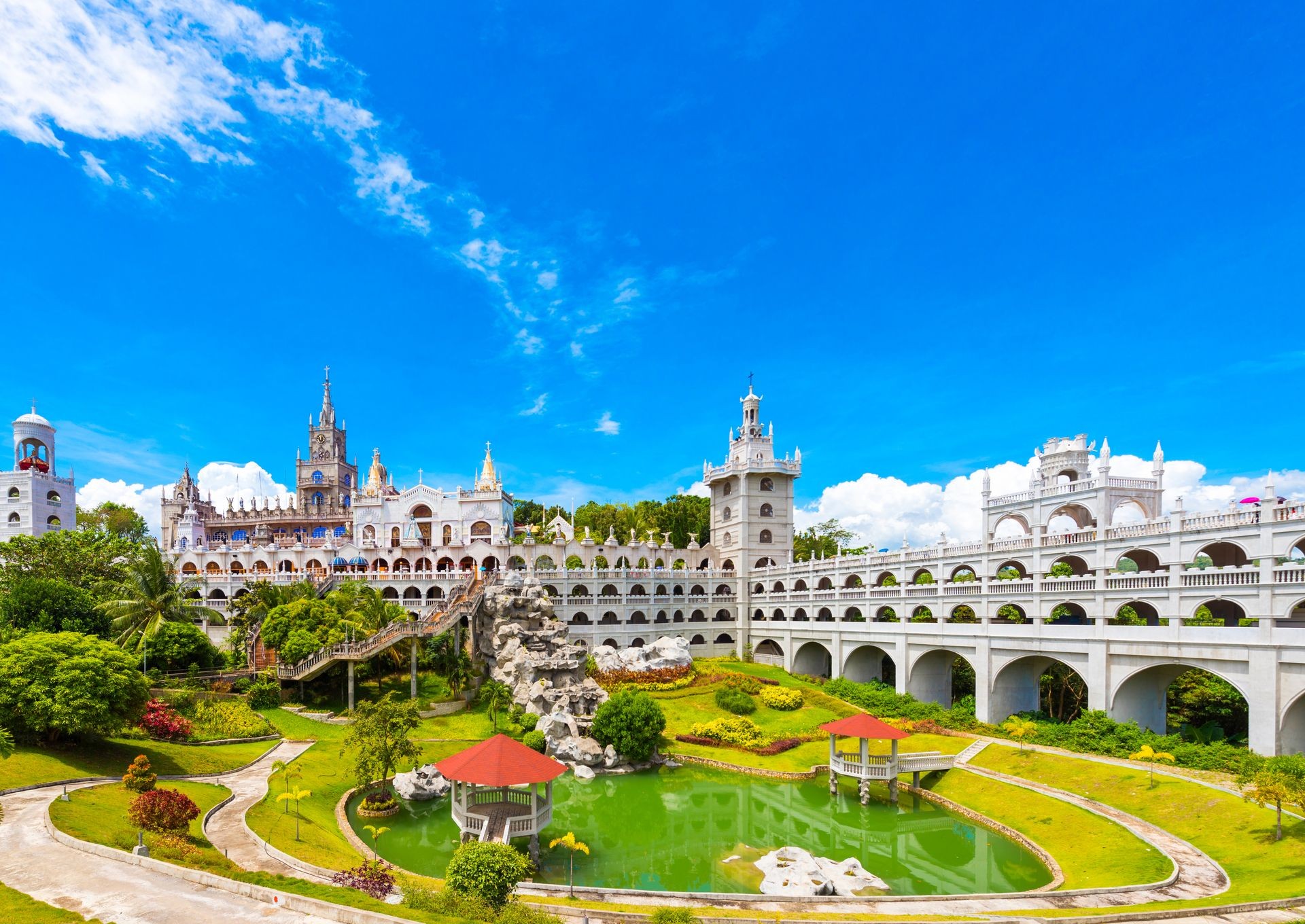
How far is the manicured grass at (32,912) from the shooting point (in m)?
12.8

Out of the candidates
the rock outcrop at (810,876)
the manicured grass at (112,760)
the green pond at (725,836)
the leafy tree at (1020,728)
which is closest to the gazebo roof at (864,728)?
the green pond at (725,836)

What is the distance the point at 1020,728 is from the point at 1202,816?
1138 centimetres

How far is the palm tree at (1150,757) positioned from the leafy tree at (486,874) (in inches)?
1025

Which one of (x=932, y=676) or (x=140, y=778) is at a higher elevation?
(x=140, y=778)

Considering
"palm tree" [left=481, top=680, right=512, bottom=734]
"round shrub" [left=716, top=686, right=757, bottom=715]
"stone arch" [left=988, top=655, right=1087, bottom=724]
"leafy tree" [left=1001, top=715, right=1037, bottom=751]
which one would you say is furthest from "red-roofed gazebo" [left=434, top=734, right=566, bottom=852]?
"stone arch" [left=988, top=655, right=1087, bottom=724]

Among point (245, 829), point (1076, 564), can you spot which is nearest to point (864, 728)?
point (1076, 564)

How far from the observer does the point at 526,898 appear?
18828 mm

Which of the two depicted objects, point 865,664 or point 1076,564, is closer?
point 1076,564

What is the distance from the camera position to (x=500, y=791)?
25312 mm

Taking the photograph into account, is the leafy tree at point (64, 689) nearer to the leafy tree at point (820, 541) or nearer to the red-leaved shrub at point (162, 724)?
the red-leaved shrub at point (162, 724)

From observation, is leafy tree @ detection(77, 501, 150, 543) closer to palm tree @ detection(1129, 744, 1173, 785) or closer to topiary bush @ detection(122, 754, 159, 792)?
topiary bush @ detection(122, 754, 159, 792)

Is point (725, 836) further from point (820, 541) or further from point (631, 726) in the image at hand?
point (820, 541)

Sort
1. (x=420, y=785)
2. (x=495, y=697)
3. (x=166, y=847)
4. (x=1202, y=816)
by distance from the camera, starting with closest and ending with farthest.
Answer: (x=166, y=847), (x=1202, y=816), (x=420, y=785), (x=495, y=697)

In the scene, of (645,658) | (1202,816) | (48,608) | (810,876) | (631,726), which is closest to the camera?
(810,876)
